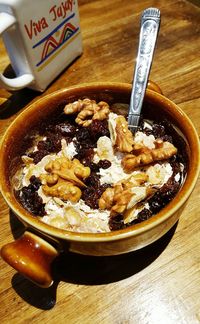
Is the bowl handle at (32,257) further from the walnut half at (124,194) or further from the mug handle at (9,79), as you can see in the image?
the mug handle at (9,79)

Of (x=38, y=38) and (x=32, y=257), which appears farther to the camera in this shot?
(x=38, y=38)

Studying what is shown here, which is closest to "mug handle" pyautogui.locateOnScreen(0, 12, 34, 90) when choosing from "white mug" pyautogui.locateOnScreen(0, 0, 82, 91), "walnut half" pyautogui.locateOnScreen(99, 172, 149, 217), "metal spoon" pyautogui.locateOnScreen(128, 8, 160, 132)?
"white mug" pyautogui.locateOnScreen(0, 0, 82, 91)

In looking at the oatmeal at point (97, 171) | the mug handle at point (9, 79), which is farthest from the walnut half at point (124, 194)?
the mug handle at point (9, 79)

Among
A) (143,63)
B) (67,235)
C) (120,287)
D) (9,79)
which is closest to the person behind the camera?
(67,235)

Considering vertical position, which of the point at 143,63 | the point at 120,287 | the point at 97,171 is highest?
the point at 143,63

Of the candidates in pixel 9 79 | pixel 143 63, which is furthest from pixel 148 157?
pixel 9 79

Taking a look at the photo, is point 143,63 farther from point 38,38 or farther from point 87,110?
point 38,38

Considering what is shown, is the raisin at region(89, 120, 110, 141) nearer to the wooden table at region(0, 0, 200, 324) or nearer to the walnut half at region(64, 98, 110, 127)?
the walnut half at region(64, 98, 110, 127)

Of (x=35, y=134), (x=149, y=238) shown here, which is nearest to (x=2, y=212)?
(x=35, y=134)

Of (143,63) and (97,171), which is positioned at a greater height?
(143,63)
